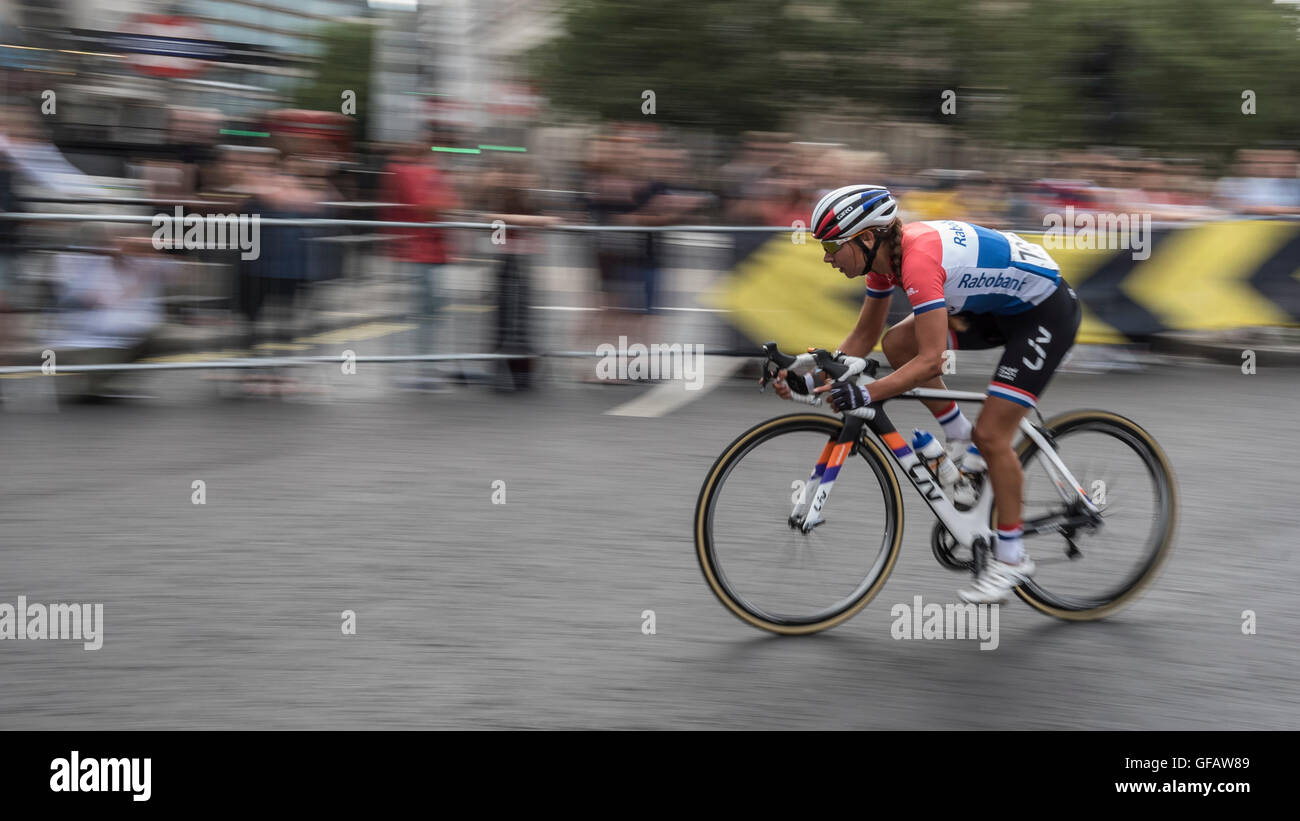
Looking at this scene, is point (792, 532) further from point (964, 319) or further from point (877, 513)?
point (964, 319)

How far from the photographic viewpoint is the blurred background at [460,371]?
17.0 ft

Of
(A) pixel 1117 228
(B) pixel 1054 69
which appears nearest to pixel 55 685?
(A) pixel 1117 228

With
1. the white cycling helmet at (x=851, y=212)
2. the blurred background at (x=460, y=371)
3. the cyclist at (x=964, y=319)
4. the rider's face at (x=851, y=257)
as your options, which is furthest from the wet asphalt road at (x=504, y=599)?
the white cycling helmet at (x=851, y=212)

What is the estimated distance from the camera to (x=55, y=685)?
16.0 ft

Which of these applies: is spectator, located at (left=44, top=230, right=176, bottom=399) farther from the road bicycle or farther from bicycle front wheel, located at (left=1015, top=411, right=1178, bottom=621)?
bicycle front wheel, located at (left=1015, top=411, right=1178, bottom=621)

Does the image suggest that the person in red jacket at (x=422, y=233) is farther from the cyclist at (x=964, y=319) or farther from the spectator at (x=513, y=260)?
the cyclist at (x=964, y=319)

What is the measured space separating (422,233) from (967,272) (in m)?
5.99

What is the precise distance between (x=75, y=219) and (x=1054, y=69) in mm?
15959

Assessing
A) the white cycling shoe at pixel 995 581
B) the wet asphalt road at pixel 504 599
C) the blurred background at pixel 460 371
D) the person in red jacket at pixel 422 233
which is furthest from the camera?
the person in red jacket at pixel 422 233

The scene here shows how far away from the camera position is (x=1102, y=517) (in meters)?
5.66

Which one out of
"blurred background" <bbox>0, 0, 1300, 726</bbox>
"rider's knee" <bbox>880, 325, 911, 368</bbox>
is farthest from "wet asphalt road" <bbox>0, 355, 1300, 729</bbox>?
"rider's knee" <bbox>880, 325, 911, 368</bbox>

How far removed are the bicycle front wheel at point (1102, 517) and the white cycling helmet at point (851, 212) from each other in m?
1.14

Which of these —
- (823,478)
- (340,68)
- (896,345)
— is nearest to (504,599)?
(823,478)
